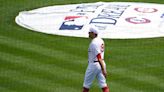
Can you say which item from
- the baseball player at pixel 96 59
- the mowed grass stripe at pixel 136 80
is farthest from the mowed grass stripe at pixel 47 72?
the baseball player at pixel 96 59

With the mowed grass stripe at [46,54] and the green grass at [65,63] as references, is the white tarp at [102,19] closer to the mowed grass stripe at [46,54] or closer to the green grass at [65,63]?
the green grass at [65,63]

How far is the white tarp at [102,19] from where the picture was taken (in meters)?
21.2

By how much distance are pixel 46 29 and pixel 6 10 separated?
4.44 metres

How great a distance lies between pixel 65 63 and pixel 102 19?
18.0 feet

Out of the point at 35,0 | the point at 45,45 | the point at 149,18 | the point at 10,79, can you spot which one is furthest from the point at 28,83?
the point at 35,0

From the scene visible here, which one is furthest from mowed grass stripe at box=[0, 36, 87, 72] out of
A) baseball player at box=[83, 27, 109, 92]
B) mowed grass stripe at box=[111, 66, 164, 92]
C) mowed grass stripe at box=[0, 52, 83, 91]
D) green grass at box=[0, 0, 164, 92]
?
baseball player at box=[83, 27, 109, 92]

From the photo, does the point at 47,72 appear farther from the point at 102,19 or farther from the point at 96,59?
the point at 102,19

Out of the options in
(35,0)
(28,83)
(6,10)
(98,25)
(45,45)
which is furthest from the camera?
(35,0)

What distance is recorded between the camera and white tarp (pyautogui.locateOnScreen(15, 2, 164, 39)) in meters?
21.2

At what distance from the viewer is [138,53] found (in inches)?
720

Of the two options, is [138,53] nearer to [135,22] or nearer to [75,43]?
[75,43]

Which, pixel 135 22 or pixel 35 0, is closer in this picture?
pixel 135 22

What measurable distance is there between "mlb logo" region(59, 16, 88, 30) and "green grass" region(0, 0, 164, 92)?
3.79ft

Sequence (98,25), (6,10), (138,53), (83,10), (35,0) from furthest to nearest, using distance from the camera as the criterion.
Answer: (35,0) < (6,10) < (83,10) < (98,25) < (138,53)
